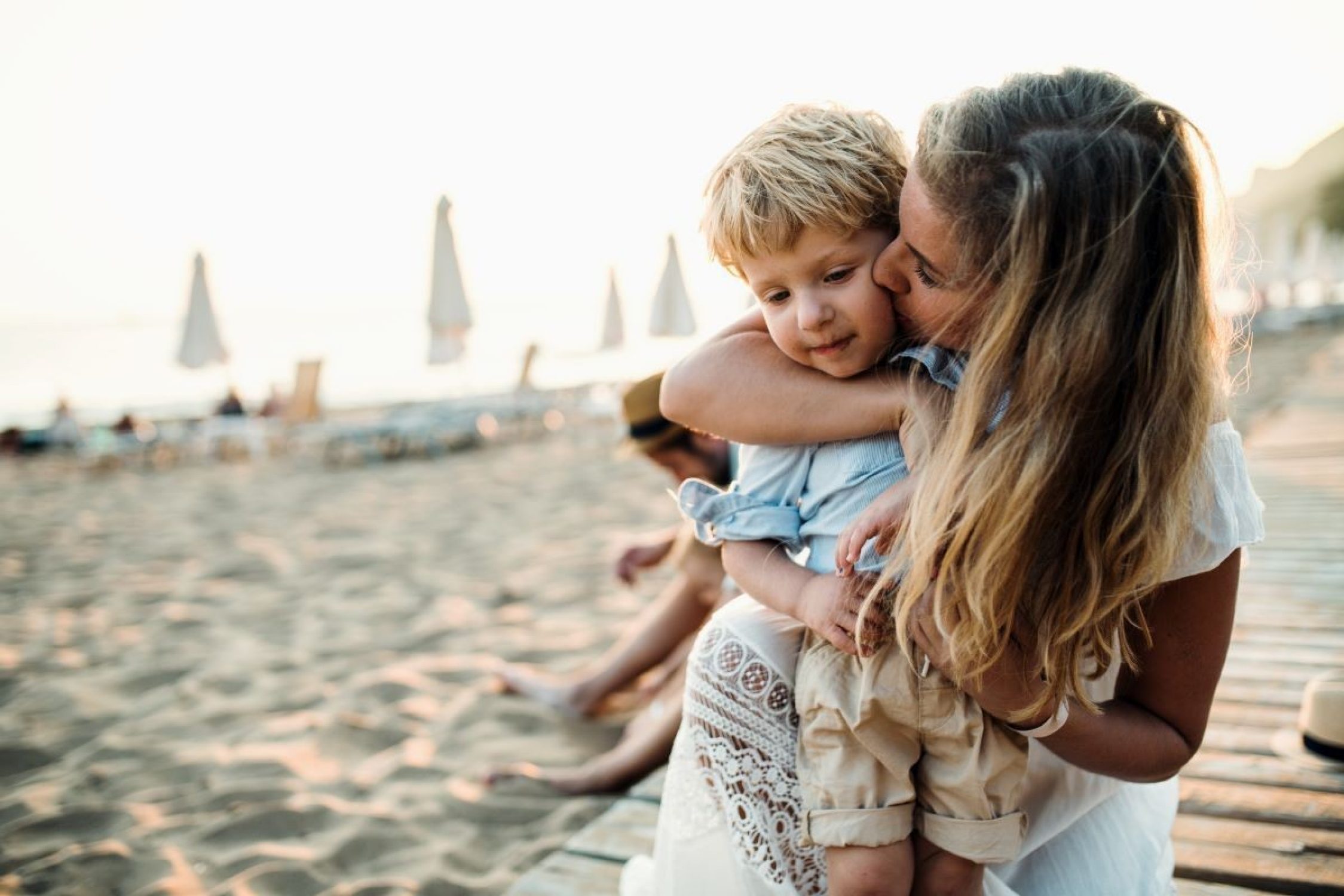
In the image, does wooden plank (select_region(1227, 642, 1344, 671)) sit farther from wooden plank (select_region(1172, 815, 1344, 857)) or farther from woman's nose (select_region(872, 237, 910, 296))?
woman's nose (select_region(872, 237, 910, 296))

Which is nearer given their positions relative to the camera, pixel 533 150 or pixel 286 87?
pixel 286 87

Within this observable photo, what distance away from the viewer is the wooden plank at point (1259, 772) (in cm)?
187

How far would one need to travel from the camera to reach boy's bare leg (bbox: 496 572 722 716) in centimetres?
305

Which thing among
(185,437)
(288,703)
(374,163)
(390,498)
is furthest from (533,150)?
(288,703)

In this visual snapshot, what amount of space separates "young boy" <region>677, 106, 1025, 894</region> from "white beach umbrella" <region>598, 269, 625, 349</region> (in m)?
15.7

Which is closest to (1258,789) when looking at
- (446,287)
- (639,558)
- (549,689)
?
(639,558)

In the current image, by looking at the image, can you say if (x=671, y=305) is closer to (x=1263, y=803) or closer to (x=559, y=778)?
(x=559, y=778)

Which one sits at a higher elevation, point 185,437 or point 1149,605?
point 1149,605

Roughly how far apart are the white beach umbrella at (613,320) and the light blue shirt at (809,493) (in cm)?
1566

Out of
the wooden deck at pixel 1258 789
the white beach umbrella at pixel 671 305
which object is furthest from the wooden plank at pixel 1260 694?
the white beach umbrella at pixel 671 305

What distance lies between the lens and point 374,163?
4528 centimetres

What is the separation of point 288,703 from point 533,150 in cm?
4300

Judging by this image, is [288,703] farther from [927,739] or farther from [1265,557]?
[1265,557]

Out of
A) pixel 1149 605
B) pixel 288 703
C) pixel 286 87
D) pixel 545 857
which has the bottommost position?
pixel 288 703
